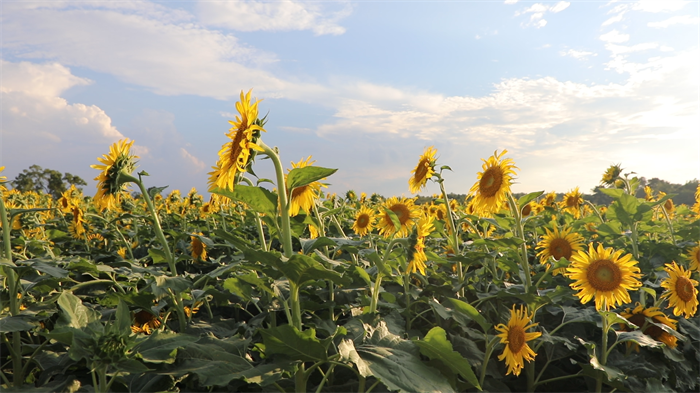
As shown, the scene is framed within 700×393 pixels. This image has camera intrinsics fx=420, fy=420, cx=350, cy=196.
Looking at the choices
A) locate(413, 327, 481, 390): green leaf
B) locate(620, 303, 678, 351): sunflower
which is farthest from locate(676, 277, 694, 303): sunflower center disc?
locate(413, 327, 481, 390): green leaf

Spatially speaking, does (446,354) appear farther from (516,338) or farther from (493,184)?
(493,184)

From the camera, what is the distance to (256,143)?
1858 mm

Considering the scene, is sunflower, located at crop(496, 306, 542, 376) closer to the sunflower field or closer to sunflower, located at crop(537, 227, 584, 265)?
the sunflower field

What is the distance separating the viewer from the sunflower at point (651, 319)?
10.4ft

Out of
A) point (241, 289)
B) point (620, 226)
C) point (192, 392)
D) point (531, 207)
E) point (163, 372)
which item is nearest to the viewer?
point (163, 372)

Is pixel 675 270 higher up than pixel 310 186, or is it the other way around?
pixel 310 186

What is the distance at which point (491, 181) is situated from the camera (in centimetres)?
333

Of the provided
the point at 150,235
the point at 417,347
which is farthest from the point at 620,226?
the point at 150,235

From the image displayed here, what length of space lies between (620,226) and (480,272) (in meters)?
1.81

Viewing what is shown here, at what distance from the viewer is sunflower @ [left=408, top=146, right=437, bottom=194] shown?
12.0 feet

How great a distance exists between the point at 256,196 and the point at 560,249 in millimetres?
3123

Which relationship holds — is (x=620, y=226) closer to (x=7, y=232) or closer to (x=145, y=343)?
(x=145, y=343)

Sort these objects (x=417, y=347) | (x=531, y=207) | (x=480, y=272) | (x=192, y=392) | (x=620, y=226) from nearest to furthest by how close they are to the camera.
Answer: (x=417, y=347), (x=192, y=392), (x=480, y=272), (x=620, y=226), (x=531, y=207)

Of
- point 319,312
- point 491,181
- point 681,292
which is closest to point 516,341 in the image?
point 491,181
